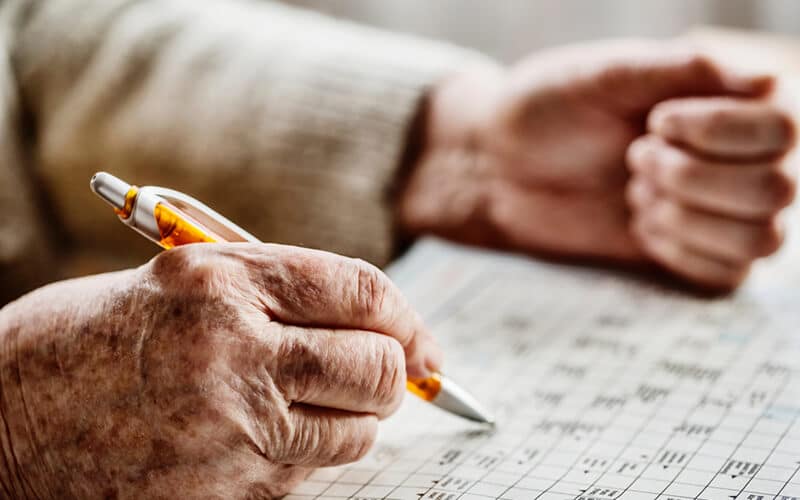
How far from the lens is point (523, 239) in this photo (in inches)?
40.0

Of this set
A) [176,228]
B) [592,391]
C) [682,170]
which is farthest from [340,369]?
[682,170]

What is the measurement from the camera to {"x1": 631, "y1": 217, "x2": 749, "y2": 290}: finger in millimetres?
880

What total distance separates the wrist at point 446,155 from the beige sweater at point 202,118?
0.09 ft

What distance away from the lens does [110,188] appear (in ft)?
1.72

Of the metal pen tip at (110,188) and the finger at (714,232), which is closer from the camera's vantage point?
the metal pen tip at (110,188)

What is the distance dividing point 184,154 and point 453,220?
343mm

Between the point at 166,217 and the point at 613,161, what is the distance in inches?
23.1

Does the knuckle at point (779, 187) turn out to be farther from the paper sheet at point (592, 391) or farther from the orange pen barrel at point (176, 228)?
Result: the orange pen barrel at point (176, 228)

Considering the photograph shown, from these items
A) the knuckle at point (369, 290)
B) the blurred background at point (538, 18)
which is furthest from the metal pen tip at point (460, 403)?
the blurred background at point (538, 18)

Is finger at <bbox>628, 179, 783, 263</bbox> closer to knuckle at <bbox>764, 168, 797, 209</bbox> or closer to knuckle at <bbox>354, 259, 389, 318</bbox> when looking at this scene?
knuckle at <bbox>764, 168, 797, 209</bbox>

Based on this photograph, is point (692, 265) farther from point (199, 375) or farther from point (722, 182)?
point (199, 375)

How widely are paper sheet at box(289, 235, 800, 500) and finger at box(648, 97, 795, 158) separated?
15 cm

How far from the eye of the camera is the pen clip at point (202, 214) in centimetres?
55

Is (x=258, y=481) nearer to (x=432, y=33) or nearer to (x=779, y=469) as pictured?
(x=779, y=469)
